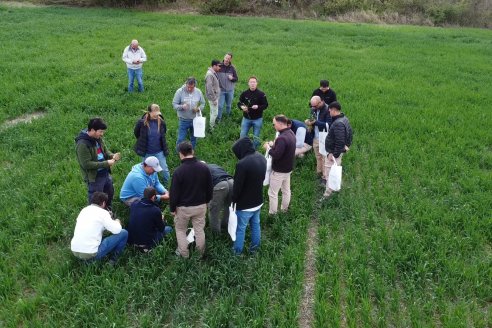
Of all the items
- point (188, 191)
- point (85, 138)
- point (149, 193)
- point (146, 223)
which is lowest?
point (146, 223)

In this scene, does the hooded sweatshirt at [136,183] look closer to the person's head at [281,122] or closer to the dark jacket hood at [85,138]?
the dark jacket hood at [85,138]

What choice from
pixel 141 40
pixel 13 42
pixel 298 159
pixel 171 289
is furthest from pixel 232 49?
pixel 171 289

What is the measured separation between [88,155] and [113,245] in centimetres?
147

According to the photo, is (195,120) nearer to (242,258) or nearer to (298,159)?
(298,159)

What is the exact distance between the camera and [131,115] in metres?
11.1

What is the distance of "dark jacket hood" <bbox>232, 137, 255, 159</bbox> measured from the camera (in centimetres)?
541

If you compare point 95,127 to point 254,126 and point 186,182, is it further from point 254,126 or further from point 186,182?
point 254,126

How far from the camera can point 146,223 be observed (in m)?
5.76

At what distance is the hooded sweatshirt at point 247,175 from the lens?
5395mm

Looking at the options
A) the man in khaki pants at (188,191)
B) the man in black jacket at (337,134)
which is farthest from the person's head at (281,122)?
the man in khaki pants at (188,191)

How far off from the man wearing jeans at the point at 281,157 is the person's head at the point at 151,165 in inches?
71.0

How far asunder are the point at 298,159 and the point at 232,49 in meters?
11.0

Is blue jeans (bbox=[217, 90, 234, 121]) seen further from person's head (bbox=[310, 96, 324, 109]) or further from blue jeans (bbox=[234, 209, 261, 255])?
blue jeans (bbox=[234, 209, 261, 255])

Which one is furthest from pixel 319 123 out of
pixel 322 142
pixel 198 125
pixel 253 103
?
pixel 198 125
